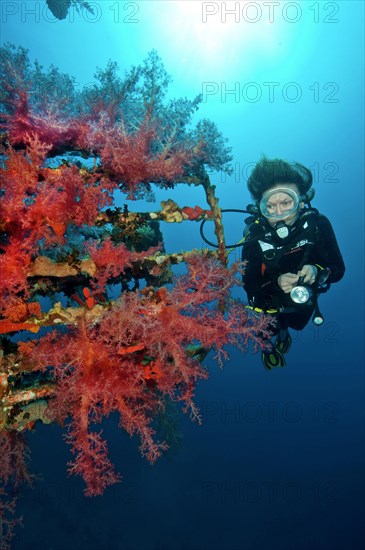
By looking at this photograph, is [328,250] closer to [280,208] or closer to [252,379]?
[280,208]

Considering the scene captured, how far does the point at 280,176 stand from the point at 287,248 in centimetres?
134

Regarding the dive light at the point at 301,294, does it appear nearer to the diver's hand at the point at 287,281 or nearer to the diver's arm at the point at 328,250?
the diver's hand at the point at 287,281

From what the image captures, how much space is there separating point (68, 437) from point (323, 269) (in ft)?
13.7

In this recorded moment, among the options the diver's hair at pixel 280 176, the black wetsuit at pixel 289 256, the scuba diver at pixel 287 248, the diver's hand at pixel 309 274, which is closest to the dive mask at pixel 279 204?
the scuba diver at pixel 287 248

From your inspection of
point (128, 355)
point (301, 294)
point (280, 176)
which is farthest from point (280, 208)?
point (128, 355)

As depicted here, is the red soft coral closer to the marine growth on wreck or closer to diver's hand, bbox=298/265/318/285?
the marine growth on wreck

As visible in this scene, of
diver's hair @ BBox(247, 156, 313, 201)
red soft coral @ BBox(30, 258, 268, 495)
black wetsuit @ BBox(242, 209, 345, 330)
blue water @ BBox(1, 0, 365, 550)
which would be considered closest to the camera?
red soft coral @ BBox(30, 258, 268, 495)

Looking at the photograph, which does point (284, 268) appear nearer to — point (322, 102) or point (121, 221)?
point (121, 221)

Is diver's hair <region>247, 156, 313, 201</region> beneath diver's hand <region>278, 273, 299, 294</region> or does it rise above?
above

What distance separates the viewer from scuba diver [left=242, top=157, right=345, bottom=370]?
5.16 m

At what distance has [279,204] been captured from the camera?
214 inches

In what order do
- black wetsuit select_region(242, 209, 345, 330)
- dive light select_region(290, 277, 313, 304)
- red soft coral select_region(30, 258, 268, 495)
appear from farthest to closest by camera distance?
black wetsuit select_region(242, 209, 345, 330) < dive light select_region(290, 277, 313, 304) < red soft coral select_region(30, 258, 268, 495)

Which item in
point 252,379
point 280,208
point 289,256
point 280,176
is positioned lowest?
point 252,379

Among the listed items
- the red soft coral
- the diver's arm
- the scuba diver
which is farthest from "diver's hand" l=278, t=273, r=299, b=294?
the red soft coral
